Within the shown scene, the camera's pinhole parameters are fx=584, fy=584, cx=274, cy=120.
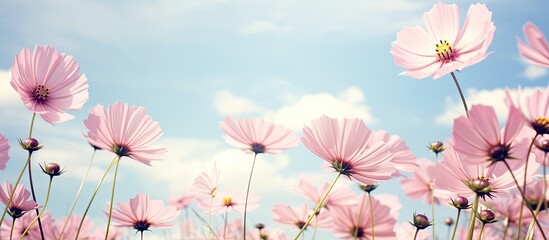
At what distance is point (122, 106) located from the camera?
131 centimetres

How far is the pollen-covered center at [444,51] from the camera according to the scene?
1.24 m

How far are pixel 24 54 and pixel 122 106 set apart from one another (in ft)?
0.78

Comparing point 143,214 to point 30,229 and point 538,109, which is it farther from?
point 538,109

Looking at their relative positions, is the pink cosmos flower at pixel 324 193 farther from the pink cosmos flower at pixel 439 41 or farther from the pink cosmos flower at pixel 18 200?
the pink cosmos flower at pixel 18 200

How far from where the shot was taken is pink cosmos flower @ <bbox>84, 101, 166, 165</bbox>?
128cm

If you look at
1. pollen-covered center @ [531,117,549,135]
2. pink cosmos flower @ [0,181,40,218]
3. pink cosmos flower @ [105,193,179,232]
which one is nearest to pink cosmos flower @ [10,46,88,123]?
pink cosmos flower @ [0,181,40,218]

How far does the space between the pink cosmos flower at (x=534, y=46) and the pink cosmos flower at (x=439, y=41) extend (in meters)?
0.26

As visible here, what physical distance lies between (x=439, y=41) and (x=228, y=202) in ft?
3.76

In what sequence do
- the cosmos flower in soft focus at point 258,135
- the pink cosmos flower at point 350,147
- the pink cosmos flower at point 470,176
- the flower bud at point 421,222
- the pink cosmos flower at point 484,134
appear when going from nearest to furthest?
1. the pink cosmos flower at point 484,134
2. the pink cosmos flower at point 470,176
3. the pink cosmos flower at point 350,147
4. the flower bud at point 421,222
5. the cosmos flower in soft focus at point 258,135

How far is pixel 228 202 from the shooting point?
220cm

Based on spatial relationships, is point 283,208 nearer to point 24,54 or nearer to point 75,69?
point 75,69

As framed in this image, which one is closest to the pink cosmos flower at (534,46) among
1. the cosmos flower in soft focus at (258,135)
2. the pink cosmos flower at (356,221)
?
the cosmos flower in soft focus at (258,135)

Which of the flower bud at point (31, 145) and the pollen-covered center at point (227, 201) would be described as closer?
the flower bud at point (31, 145)

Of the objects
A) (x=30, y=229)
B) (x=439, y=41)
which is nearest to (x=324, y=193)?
(x=439, y=41)
